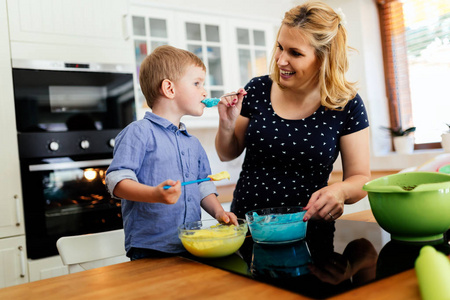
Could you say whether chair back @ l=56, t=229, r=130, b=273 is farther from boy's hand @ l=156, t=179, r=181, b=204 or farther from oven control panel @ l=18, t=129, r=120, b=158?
oven control panel @ l=18, t=129, r=120, b=158

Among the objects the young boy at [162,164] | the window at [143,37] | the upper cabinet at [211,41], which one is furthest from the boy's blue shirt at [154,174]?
the window at [143,37]

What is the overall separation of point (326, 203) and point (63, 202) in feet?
5.22

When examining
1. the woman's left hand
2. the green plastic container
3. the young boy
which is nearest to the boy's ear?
the young boy

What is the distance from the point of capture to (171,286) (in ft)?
2.41

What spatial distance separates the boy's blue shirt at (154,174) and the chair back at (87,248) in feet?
0.65

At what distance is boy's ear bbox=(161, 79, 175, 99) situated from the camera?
117cm

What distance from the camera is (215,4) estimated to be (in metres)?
3.27

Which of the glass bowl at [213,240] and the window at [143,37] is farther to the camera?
the window at [143,37]

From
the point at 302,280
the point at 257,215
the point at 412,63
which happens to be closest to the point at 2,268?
the point at 257,215

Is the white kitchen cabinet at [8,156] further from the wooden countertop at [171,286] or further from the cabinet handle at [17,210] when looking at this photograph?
the wooden countertop at [171,286]

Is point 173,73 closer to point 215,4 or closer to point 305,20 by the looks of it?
point 305,20

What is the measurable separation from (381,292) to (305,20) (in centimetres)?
97

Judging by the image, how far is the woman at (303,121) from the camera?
1361 millimetres

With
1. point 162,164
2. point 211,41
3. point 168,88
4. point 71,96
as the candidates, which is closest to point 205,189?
point 162,164
